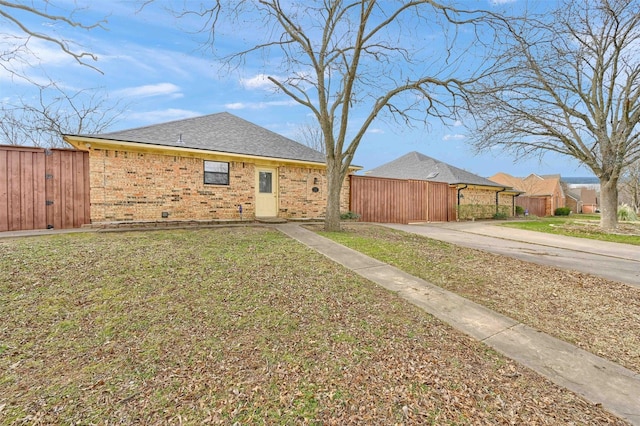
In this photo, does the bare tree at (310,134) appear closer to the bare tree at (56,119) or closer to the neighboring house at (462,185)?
the neighboring house at (462,185)

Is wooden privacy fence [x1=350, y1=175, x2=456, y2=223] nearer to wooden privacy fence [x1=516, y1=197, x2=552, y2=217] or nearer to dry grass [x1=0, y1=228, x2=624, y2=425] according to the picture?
dry grass [x1=0, y1=228, x2=624, y2=425]

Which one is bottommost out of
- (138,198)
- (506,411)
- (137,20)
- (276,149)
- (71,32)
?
(506,411)

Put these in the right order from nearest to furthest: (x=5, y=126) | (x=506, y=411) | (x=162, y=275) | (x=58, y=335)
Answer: (x=506, y=411)
(x=58, y=335)
(x=162, y=275)
(x=5, y=126)

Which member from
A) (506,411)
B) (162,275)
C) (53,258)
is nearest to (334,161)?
(162,275)

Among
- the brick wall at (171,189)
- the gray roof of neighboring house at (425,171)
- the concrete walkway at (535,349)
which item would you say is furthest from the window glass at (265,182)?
the gray roof of neighboring house at (425,171)

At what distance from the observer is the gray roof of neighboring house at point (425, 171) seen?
18531mm

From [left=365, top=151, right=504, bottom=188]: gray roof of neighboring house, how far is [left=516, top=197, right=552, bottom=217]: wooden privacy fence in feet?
24.2

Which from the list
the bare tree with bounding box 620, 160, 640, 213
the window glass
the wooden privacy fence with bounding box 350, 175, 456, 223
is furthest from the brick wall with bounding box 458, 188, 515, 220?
the bare tree with bounding box 620, 160, 640, 213

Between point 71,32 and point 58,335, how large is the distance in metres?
7.33

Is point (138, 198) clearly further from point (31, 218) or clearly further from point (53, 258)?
point (53, 258)

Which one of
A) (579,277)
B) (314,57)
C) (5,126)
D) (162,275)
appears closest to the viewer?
(162,275)

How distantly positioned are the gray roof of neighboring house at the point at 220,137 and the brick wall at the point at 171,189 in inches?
19.8

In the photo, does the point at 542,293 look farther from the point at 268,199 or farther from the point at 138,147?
the point at 138,147

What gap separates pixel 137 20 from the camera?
6809mm
